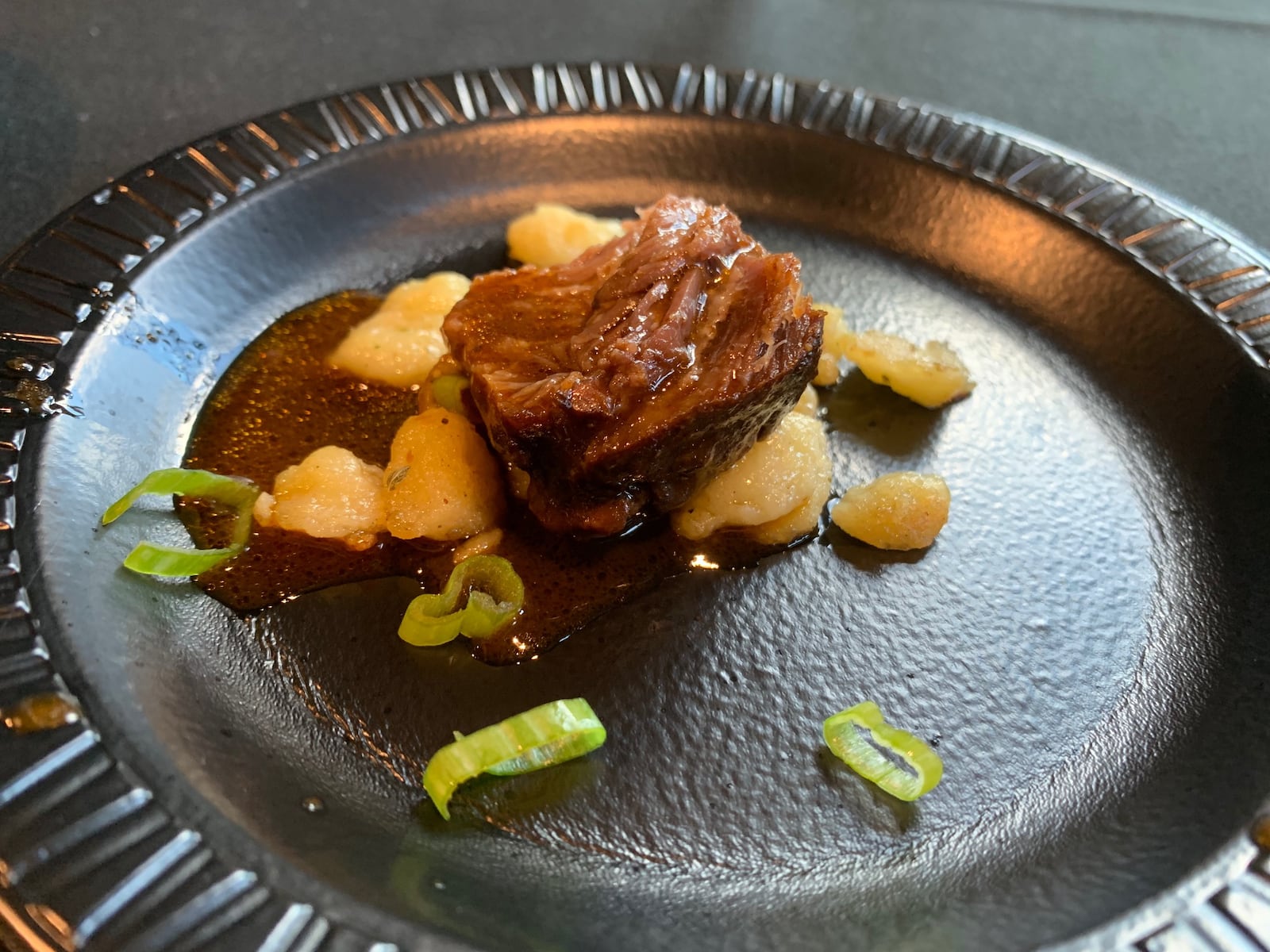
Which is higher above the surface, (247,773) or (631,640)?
(631,640)

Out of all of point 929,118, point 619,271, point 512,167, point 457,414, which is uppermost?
point 929,118

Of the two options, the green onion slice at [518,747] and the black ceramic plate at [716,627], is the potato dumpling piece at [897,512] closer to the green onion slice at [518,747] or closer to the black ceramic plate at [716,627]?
the black ceramic plate at [716,627]

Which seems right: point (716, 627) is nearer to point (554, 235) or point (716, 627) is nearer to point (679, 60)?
point (554, 235)

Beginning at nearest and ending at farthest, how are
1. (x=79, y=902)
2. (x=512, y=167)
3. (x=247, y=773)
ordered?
(x=79, y=902)
(x=247, y=773)
(x=512, y=167)

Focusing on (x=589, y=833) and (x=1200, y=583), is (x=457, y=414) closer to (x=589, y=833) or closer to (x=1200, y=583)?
(x=589, y=833)

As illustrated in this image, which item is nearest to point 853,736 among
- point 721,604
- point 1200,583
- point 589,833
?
point 721,604

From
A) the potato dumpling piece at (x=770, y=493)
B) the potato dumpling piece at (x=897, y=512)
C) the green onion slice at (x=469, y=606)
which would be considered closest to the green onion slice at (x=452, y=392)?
the green onion slice at (x=469, y=606)
